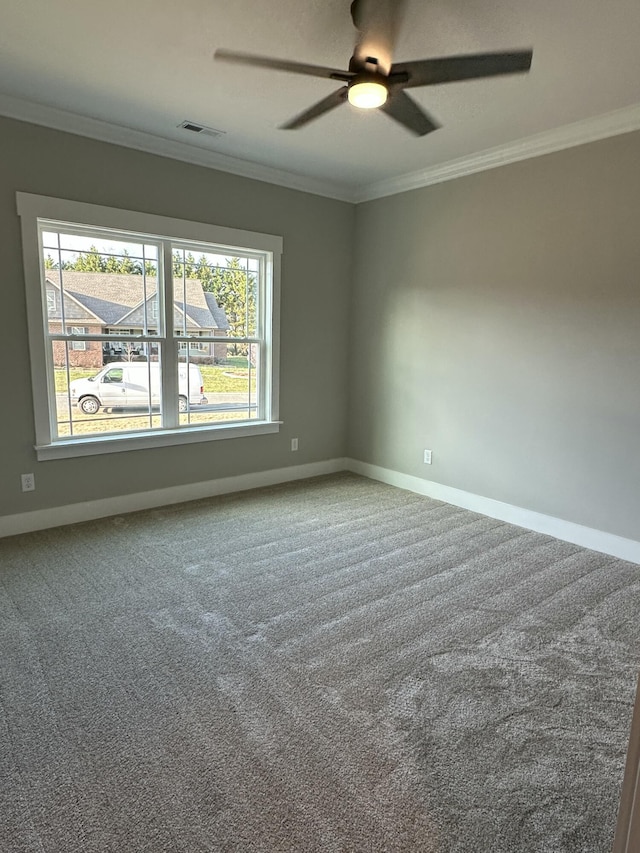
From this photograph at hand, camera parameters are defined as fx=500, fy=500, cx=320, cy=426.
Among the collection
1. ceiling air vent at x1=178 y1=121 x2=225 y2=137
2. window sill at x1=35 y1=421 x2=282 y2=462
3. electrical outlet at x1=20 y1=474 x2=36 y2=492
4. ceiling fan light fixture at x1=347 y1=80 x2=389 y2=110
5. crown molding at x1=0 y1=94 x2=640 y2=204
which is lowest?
electrical outlet at x1=20 y1=474 x2=36 y2=492

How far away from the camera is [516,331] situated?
3.74 meters

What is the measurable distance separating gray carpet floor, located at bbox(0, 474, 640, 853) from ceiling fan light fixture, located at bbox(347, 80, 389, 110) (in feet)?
8.01

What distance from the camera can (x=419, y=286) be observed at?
4418mm

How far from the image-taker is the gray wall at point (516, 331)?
3197 millimetres

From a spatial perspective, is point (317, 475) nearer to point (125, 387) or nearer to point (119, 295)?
point (125, 387)

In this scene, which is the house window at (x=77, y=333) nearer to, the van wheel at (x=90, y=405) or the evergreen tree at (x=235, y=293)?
the van wheel at (x=90, y=405)

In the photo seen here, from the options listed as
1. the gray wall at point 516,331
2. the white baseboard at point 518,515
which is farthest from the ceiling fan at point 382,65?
the white baseboard at point 518,515

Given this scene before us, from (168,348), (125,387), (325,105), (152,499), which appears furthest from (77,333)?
(325,105)

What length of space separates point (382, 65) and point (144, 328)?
2.54 metres

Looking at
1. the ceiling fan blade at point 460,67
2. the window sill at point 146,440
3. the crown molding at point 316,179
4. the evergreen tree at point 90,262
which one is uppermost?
the crown molding at point 316,179

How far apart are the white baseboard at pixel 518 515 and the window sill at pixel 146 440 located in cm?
123

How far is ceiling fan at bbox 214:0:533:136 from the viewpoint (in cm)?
208

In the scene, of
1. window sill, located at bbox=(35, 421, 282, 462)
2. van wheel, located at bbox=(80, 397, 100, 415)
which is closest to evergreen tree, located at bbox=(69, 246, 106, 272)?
van wheel, located at bbox=(80, 397, 100, 415)

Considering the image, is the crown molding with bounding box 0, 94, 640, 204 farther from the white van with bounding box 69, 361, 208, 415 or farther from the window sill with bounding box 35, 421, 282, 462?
the window sill with bounding box 35, 421, 282, 462
